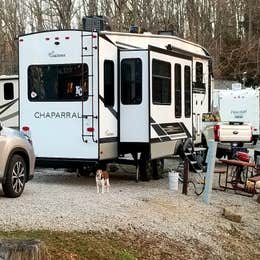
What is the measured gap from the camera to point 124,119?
1288 cm

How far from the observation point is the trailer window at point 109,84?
12.5 meters

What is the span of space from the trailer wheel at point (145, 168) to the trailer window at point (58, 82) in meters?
2.16

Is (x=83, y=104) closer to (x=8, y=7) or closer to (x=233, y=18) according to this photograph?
(x=8, y=7)

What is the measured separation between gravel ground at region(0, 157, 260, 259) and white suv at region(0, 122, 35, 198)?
0.21 m

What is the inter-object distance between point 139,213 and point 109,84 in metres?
3.97

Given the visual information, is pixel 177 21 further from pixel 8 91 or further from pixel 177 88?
pixel 177 88

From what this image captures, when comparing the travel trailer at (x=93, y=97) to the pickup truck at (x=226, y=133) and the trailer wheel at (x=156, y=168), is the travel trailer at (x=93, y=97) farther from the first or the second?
the pickup truck at (x=226, y=133)

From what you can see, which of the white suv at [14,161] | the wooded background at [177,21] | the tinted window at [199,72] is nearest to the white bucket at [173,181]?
the white suv at [14,161]

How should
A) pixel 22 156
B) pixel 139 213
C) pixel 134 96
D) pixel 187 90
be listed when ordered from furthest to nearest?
1. pixel 187 90
2. pixel 134 96
3. pixel 22 156
4. pixel 139 213

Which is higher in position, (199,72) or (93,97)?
(199,72)

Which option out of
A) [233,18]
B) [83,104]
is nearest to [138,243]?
[83,104]

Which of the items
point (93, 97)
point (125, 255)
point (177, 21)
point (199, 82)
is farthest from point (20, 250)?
point (177, 21)

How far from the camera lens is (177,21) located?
3725 cm

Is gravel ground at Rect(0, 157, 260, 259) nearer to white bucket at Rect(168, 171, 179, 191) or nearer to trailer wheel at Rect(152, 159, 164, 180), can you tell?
white bucket at Rect(168, 171, 179, 191)
